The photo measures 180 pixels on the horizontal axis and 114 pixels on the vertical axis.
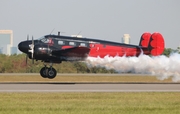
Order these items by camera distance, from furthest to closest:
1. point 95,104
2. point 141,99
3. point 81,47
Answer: point 81,47 < point 141,99 < point 95,104

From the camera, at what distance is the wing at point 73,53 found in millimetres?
41562

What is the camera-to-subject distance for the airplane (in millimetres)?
41719

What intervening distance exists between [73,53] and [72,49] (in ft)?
3.17

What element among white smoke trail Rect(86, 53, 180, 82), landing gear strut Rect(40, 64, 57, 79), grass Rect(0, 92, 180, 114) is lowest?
grass Rect(0, 92, 180, 114)

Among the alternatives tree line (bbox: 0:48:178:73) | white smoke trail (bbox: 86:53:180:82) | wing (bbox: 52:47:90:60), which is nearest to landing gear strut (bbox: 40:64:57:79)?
wing (bbox: 52:47:90:60)

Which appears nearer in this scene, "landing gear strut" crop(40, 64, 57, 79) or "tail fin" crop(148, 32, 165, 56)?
"landing gear strut" crop(40, 64, 57, 79)

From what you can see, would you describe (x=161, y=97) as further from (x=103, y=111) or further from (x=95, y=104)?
(x=103, y=111)

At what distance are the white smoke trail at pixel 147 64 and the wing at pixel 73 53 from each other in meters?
0.94

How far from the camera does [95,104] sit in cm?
2441

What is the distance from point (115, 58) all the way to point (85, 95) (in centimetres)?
1470

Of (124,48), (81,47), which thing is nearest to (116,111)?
(81,47)

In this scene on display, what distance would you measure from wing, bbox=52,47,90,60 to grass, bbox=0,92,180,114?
12216 mm

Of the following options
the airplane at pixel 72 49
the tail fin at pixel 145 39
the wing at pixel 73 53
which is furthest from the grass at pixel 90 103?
the tail fin at pixel 145 39

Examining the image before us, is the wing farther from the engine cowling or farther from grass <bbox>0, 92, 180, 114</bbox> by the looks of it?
grass <bbox>0, 92, 180, 114</bbox>
